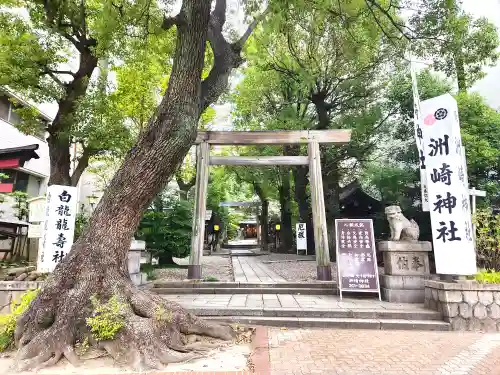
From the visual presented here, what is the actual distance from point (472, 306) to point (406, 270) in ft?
4.80

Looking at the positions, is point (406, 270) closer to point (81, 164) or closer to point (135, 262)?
point (135, 262)

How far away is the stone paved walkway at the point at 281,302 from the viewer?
21.5 feet

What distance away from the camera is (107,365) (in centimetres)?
386

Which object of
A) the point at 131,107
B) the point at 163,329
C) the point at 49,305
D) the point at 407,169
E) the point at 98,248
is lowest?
the point at 163,329

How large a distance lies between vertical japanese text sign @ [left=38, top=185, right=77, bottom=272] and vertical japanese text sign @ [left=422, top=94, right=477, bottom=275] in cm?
745

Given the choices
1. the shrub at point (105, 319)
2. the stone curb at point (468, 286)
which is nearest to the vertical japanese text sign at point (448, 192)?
the stone curb at point (468, 286)

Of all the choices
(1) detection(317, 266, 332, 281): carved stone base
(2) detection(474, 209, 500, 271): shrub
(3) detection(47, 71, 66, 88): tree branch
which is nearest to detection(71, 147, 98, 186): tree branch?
(3) detection(47, 71, 66, 88): tree branch

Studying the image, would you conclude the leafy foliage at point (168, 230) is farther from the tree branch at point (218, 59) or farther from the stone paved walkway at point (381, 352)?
the stone paved walkway at point (381, 352)

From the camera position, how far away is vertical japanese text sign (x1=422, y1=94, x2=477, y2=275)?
5.91 m

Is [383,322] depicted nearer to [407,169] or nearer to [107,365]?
[107,365]

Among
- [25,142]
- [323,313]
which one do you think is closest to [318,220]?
[323,313]

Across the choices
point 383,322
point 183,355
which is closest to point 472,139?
point 383,322

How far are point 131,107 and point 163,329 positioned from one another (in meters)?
10.1

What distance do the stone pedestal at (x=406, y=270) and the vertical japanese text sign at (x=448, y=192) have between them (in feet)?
2.94
